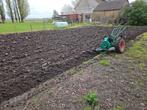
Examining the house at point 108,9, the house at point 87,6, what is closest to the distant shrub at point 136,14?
the house at point 108,9

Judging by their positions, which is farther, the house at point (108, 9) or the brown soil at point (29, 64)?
the house at point (108, 9)

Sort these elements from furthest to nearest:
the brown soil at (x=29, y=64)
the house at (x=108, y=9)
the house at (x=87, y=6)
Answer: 1. the house at (x=87, y=6)
2. the house at (x=108, y=9)
3. the brown soil at (x=29, y=64)

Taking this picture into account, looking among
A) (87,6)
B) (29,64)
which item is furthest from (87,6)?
(29,64)

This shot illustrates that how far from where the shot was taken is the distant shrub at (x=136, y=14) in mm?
25247

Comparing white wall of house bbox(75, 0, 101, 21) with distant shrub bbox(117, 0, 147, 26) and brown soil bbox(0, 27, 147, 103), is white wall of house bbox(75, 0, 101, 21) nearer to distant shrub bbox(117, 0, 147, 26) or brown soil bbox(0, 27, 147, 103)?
distant shrub bbox(117, 0, 147, 26)

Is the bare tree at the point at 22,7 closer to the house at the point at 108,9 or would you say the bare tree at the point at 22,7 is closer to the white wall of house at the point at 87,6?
the white wall of house at the point at 87,6

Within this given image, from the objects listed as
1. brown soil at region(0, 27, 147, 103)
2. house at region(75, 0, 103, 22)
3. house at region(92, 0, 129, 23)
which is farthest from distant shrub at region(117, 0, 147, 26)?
house at region(75, 0, 103, 22)

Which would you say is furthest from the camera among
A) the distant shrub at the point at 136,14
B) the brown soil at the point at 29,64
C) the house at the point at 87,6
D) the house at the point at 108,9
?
the house at the point at 87,6

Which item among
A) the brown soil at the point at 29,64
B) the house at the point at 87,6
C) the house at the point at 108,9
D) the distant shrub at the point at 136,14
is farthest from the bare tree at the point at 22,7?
the brown soil at the point at 29,64

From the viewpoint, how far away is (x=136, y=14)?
25.4 m

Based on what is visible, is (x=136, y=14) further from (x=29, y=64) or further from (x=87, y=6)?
(x=87, y=6)

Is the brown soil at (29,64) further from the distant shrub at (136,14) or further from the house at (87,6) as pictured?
the house at (87,6)

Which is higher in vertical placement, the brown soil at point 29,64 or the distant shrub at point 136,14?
the distant shrub at point 136,14

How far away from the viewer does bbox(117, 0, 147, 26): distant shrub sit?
2525 centimetres
